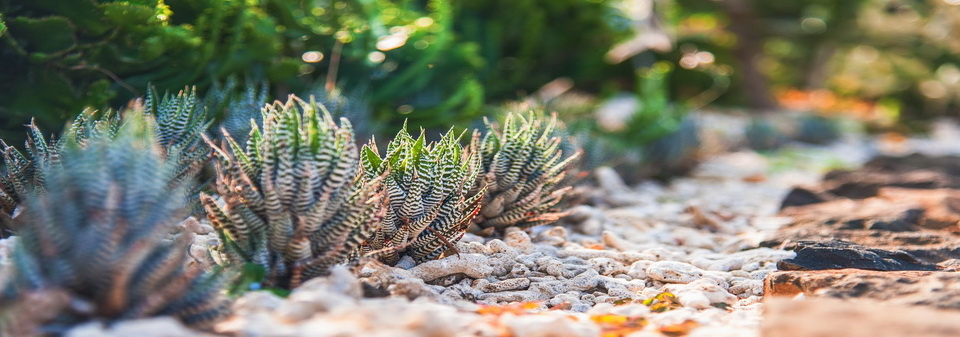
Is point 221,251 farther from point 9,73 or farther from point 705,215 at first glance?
point 705,215

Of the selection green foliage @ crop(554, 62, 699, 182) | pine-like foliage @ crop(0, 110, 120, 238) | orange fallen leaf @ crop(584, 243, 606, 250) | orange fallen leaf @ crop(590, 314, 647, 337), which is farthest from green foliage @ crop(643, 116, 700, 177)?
pine-like foliage @ crop(0, 110, 120, 238)

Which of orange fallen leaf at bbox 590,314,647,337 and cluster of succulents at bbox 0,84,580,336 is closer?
cluster of succulents at bbox 0,84,580,336

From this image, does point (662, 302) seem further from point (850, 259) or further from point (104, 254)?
point (104, 254)

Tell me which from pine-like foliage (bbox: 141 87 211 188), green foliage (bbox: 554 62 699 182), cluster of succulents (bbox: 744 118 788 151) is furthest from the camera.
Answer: cluster of succulents (bbox: 744 118 788 151)

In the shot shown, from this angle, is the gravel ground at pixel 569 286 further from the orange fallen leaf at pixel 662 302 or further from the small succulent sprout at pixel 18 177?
the small succulent sprout at pixel 18 177

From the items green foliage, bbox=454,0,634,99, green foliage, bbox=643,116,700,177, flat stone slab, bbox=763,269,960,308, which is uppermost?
green foliage, bbox=454,0,634,99

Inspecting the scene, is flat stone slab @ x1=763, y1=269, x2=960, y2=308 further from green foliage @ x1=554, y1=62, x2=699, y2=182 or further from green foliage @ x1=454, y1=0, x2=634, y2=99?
green foliage @ x1=454, y1=0, x2=634, y2=99

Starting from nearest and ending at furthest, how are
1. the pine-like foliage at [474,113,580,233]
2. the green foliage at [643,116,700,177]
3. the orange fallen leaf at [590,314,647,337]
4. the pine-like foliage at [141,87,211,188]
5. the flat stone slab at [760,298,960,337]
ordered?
the flat stone slab at [760,298,960,337], the orange fallen leaf at [590,314,647,337], the pine-like foliage at [141,87,211,188], the pine-like foliage at [474,113,580,233], the green foliage at [643,116,700,177]
